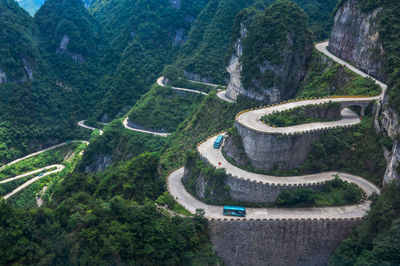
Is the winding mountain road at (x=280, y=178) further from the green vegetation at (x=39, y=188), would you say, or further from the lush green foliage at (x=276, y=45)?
the green vegetation at (x=39, y=188)

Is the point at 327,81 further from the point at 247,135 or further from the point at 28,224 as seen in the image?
the point at 28,224

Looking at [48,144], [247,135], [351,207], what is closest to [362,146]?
[351,207]

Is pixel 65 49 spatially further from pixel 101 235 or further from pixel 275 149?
pixel 101 235

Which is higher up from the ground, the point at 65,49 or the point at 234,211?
the point at 234,211

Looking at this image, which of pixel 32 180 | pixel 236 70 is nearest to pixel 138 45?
pixel 32 180

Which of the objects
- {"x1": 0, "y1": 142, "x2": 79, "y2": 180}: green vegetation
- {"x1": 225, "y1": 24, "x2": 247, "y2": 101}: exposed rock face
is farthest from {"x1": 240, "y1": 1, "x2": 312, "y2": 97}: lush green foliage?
{"x1": 0, "y1": 142, "x2": 79, "y2": 180}: green vegetation

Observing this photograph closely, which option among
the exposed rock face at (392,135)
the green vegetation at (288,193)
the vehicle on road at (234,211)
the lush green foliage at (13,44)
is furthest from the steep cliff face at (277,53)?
the lush green foliage at (13,44)
